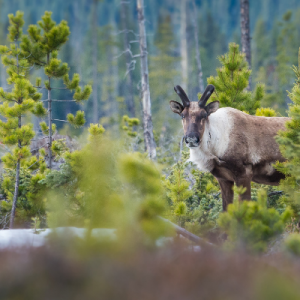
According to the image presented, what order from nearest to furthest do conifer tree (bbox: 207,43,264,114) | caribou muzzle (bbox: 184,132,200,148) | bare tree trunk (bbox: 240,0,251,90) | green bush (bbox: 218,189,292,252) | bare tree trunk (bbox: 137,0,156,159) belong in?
green bush (bbox: 218,189,292,252), caribou muzzle (bbox: 184,132,200,148), conifer tree (bbox: 207,43,264,114), bare tree trunk (bbox: 240,0,251,90), bare tree trunk (bbox: 137,0,156,159)

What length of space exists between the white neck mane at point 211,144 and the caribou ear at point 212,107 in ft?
0.47

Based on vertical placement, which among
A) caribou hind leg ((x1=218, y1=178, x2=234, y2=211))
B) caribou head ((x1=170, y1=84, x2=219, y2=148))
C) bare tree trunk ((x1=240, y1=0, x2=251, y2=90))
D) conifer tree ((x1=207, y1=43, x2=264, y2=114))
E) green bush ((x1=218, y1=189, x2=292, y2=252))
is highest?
bare tree trunk ((x1=240, y1=0, x2=251, y2=90))

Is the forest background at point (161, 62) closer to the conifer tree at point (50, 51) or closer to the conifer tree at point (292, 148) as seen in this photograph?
the conifer tree at point (50, 51)

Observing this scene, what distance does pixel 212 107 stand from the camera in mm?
6000

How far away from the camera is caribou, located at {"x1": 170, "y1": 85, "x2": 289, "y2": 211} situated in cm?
586

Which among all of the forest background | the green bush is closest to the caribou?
the green bush

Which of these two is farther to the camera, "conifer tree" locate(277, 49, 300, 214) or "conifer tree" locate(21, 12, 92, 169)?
"conifer tree" locate(21, 12, 92, 169)

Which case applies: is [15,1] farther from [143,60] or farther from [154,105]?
[143,60]

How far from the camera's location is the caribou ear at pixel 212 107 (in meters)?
5.98

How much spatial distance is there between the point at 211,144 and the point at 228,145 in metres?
0.28

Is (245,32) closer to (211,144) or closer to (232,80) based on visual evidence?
(232,80)

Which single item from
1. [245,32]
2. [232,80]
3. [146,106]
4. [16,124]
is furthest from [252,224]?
[245,32]

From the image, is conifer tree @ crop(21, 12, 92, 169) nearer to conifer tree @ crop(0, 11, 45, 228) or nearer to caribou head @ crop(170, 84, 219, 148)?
conifer tree @ crop(0, 11, 45, 228)

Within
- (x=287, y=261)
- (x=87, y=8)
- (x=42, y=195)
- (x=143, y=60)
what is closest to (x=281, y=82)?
(x=143, y=60)
